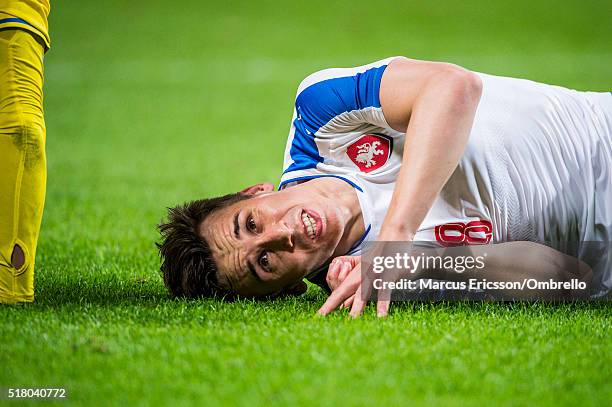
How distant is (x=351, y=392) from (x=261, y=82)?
16.7m

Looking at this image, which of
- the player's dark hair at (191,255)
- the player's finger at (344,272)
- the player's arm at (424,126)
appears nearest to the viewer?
the player's arm at (424,126)

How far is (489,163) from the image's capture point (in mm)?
3895

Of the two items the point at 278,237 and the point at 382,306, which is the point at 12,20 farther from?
the point at 382,306

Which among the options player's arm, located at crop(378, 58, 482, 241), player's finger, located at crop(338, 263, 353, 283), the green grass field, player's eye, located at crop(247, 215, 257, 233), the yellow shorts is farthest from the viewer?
player's eye, located at crop(247, 215, 257, 233)

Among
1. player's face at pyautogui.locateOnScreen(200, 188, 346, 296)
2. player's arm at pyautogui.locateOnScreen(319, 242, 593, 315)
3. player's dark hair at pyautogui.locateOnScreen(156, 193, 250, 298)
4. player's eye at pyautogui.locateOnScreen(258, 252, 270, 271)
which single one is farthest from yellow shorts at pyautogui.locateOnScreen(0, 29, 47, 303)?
player's arm at pyautogui.locateOnScreen(319, 242, 593, 315)

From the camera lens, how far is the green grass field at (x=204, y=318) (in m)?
2.59

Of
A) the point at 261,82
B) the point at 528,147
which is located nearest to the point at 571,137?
the point at 528,147

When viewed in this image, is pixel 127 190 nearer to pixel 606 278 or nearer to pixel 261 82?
pixel 606 278

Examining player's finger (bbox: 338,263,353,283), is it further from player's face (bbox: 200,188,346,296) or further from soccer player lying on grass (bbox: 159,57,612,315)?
player's face (bbox: 200,188,346,296)

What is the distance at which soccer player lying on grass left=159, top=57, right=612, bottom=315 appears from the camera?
3.63 metres

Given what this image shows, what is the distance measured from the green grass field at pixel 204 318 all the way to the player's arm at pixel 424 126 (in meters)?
0.43

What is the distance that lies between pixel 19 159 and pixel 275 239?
42.5 inches

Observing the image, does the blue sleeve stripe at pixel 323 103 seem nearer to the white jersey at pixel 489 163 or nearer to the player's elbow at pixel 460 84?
the white jersey at pixel 489 163

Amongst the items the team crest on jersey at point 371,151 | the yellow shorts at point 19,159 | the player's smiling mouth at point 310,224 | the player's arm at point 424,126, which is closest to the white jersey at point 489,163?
the team crest on jersey at point 371,151
